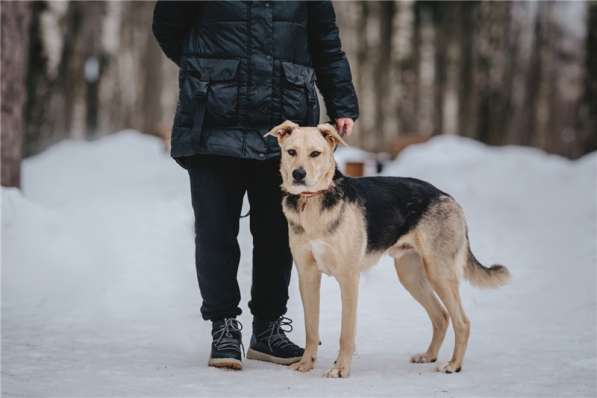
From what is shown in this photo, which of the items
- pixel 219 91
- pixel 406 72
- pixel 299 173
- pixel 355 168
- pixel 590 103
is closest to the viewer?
pixel 299 173

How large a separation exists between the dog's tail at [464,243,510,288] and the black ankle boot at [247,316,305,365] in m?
1.07

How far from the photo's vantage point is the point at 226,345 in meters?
4.11

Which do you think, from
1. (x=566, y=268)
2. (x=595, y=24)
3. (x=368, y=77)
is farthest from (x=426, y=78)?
(x=566, y=268)

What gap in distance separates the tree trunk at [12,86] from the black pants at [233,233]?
3844 millimetres

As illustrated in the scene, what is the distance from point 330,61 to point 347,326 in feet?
5.04

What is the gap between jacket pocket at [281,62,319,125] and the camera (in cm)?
414

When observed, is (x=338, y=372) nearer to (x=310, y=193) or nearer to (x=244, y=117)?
(x=310, y=193)

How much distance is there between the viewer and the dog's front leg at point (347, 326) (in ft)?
12.8

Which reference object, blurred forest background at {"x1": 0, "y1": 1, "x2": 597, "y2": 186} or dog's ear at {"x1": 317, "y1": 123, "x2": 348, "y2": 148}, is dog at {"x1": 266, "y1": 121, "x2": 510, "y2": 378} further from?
blurred forest background at {"x1": 0, "y1": 1, "x2": 597, "y2": 186}

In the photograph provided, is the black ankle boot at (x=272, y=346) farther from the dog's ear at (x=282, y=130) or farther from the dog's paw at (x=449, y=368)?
the dog's ear at (x=282, y=130)

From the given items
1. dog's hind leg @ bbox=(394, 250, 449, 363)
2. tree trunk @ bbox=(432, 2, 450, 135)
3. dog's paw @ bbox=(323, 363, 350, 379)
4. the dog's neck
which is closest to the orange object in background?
dog's hind leg @ bbox=(394, 250, 449, 363)

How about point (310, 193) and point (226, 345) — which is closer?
point (310, 193)

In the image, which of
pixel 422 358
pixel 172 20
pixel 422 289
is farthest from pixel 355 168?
pixel 172 20

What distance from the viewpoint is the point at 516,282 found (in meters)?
6.66
